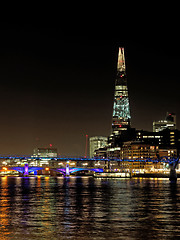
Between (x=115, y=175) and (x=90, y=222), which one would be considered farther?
(x=115, y=175)

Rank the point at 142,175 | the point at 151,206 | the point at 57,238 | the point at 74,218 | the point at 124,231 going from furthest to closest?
the point at 142,175
the point at 151,206
the point at 74,218
the point at 124,231
the point at 57,238

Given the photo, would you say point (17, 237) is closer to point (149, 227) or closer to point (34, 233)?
point (34, 233)

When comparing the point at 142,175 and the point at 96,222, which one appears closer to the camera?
the point at 96,222

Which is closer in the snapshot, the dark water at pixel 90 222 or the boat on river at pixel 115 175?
the dark water at pixel 90 222

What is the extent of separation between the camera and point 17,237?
31.0m

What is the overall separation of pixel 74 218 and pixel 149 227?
27.2ft

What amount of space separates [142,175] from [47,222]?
520ft

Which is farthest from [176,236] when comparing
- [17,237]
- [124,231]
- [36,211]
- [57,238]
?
[36,211]

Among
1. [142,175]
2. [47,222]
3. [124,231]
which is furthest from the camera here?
[142,175]

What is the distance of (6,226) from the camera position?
3547 cm

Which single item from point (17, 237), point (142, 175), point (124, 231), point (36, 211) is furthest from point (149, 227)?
point (142, 175)

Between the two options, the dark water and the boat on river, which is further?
the boat on river

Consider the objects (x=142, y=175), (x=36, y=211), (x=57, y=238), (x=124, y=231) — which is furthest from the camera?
(x=142, y=175)

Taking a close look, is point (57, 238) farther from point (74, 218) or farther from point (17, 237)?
point (74, 218)
